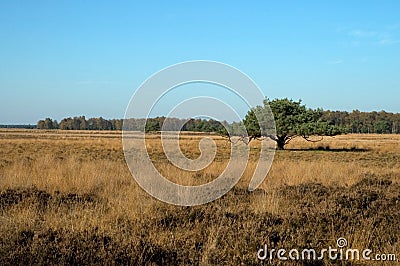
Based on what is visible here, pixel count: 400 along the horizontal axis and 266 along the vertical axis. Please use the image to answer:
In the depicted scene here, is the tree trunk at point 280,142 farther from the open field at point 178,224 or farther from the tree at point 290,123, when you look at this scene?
the open field at point 178,224

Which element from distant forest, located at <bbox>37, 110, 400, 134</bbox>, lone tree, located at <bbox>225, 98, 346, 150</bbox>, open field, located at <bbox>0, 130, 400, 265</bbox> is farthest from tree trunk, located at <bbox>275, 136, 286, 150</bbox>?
distant forest, located at <bbox>37, 110, 400, 134</bbox>

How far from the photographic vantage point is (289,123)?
3425 cm

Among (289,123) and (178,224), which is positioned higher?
(289,123)

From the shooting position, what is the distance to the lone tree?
3369cm

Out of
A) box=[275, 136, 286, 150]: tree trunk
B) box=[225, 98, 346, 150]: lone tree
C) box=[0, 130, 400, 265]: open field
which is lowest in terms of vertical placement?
box=[0, 130, 400, 265]: open field

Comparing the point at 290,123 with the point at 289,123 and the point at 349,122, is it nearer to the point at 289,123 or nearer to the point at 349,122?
the point at 289,123

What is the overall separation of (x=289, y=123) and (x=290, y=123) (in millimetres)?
97

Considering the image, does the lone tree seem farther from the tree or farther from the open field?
the open field

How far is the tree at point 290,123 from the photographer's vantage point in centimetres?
3375

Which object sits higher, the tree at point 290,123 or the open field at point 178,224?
the tree at point 290,123

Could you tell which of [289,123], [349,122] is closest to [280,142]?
[289,123]

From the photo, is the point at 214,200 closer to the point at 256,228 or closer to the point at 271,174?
the point at 256,228

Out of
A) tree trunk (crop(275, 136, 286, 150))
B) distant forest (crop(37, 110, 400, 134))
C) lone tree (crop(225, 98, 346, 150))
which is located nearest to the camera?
lone tree (crop(225, 98, 346, 150))

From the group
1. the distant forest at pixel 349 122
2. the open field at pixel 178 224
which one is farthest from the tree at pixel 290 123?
the distant forest at pixel 349 122
